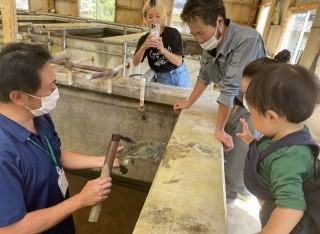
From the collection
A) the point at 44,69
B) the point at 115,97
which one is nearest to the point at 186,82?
the point at 115,97

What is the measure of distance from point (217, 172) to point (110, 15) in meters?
14.6

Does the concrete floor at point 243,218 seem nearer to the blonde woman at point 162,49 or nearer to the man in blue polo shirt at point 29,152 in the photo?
the man in blue polo shirt at point 29,152

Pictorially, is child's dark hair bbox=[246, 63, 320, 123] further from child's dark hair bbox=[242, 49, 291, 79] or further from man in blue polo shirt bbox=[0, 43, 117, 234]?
man in blue polo shirt bbox=[0, 43, 117, 234]

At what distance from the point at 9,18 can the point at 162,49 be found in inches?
67.8

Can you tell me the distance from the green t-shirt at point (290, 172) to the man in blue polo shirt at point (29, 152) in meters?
0.85

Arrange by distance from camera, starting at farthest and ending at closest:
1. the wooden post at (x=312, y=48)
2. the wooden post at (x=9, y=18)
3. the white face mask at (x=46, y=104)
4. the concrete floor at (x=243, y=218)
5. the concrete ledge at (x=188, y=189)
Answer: the wooden post at (x=9, y=18), the wooden post at (x=312, y=48), the concrete floor at (x=243, y=218), the white face mask at (x=46, y=104), the concrete ledge at (x=188, y=189)

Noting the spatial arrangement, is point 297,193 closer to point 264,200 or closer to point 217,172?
point 264,200

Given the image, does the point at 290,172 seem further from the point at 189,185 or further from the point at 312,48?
the point at 312,48

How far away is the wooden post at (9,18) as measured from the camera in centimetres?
269

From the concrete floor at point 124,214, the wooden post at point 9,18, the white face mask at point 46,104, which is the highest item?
the wooden post at point 9,18

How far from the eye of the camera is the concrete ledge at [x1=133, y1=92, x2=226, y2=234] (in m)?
1.07

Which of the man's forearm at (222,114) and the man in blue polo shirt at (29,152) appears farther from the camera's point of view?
the man's forearm at (222,114)

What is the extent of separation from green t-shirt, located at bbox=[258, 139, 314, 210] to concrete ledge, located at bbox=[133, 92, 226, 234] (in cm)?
31

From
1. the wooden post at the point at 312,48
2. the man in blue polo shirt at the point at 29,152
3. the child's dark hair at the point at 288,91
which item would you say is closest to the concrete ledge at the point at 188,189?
the man in blue polo shirt at the point at 29,152
